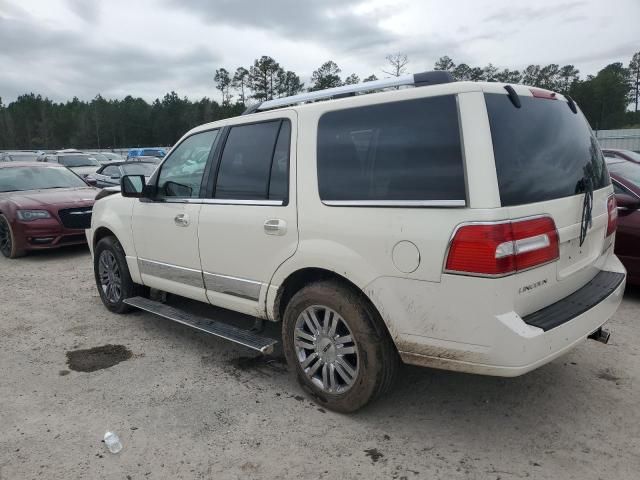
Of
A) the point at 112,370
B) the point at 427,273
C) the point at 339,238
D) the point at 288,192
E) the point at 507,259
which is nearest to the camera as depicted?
the point at 507,259

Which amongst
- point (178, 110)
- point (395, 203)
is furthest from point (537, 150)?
point (178, 110)

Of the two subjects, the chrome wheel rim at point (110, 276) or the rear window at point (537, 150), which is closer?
the rear window at point (537, 150)

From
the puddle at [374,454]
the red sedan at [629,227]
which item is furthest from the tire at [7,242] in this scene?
the red sedan at [629,227]

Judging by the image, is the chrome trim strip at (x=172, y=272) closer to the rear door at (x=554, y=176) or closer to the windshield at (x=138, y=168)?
the rear door at (x=554, y=176)

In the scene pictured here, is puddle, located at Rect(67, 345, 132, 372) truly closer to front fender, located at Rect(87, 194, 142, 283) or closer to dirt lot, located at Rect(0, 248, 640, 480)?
dirt lot, located at Rect(0, 248, 640, 480)

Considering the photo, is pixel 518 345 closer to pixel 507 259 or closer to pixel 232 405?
pixel 507 259

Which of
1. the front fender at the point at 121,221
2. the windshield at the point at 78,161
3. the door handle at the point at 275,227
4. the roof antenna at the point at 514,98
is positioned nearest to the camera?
the roof antenna at the point at 514,98

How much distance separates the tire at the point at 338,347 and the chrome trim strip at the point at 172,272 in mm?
1066

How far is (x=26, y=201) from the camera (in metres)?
8.25

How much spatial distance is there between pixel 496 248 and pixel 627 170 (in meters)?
4.24

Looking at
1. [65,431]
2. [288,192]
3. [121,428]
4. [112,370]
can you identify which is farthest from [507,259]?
[112,370]

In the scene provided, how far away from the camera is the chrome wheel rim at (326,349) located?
121 inches

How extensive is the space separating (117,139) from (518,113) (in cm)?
10007

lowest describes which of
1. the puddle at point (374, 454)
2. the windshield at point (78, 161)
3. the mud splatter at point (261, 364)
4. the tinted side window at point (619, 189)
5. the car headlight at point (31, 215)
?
the puddle at point (374, 454)
